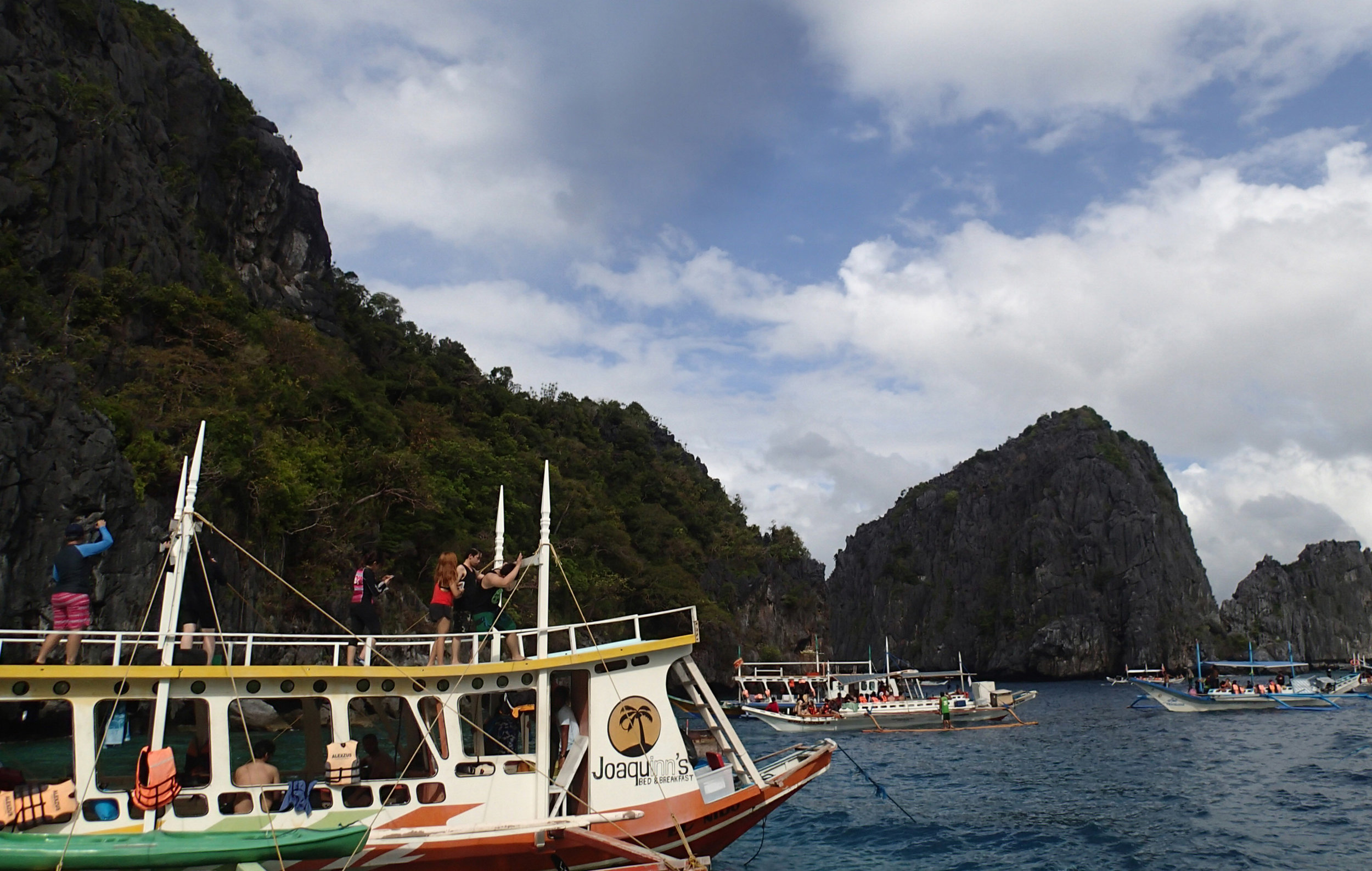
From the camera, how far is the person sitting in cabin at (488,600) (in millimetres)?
11984

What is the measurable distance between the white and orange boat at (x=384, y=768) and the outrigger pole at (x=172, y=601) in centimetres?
2

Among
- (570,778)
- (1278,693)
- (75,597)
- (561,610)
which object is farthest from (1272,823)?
(561,610)

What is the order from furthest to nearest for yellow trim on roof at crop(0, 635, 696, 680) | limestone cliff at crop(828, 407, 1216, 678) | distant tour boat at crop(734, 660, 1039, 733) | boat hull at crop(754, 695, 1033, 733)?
limestone cliff at crop(828, 407, 1216, 678), distant tour boat at crop(734, 660, 1039, 733), boat hull at crop(754, 695, 1033, 733), yellow trim on roof at crop(0, 635, 696, 680)

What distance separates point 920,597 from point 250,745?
147625 mm

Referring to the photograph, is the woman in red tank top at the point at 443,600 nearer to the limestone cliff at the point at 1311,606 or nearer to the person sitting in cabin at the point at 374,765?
the person sitting in cabin at the point at 374,765

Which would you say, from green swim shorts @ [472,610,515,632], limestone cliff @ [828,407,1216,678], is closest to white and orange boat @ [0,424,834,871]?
green swim shorts @ [472,610,515,632]

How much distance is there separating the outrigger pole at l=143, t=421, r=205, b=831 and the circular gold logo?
17.2 ft

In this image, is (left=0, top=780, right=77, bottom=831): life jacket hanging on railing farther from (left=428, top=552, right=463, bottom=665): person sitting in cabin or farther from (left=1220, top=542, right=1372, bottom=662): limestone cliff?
(left=1220, top=542, right=1372, bottom=662): limestone cliff

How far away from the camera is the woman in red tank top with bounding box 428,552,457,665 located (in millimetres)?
11836

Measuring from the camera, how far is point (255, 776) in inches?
417

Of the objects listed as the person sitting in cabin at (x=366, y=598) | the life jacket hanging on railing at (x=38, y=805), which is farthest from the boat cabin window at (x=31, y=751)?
the person sitting in cabin at (x=366, y=598)

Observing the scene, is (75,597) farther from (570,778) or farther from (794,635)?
(794,635)

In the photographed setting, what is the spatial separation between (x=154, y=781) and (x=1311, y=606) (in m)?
A: 147

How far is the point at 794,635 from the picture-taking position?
255ft
